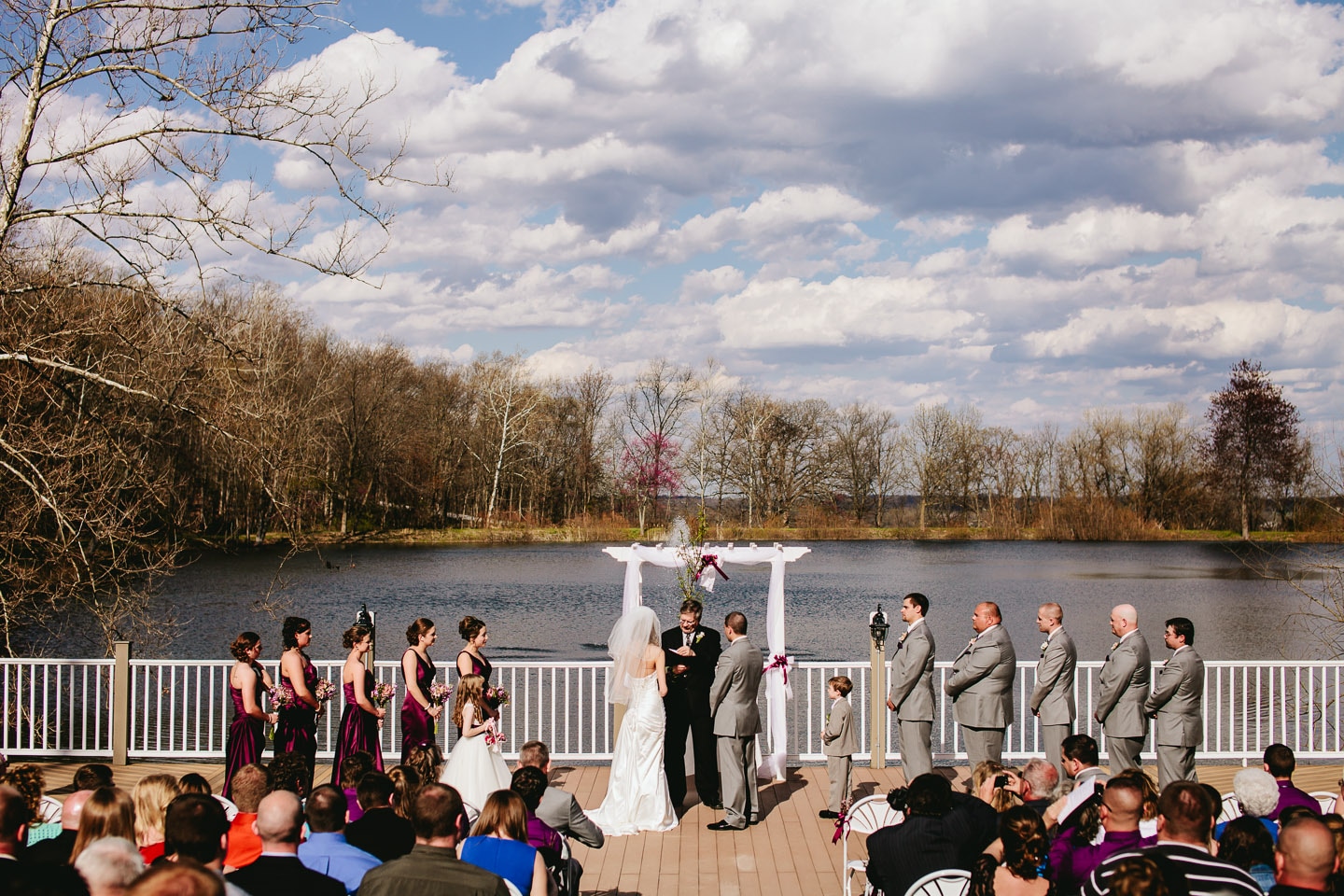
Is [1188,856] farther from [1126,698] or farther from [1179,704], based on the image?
[1126,698]

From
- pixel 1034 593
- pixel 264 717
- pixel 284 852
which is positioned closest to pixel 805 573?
pixel 1034 593

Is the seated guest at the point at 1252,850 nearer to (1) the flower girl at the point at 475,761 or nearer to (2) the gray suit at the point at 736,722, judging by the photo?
(2) the gray suit at the point at 736,722

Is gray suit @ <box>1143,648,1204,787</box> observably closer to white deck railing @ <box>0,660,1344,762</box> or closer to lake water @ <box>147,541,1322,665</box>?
white deck railing @ <box>0,660,1344,762</box>

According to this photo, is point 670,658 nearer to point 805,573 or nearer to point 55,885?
point 55,885

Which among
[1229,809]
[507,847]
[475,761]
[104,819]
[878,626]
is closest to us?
[104,819]

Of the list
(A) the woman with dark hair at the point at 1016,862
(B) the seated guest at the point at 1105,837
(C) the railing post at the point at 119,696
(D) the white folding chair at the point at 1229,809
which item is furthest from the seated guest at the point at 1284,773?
(C) the railing post at the point at 119,696

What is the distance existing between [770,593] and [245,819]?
18.7 ft

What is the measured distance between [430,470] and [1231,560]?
4094cm

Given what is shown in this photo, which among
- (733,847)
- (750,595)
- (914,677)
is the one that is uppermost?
(914,677)

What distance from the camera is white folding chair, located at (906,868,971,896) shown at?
4.27m

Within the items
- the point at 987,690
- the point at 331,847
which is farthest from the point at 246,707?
the point at 987,690

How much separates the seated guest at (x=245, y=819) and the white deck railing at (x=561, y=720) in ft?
16.0

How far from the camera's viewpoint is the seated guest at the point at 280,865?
369cm

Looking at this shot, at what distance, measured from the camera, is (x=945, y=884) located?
4.29m
